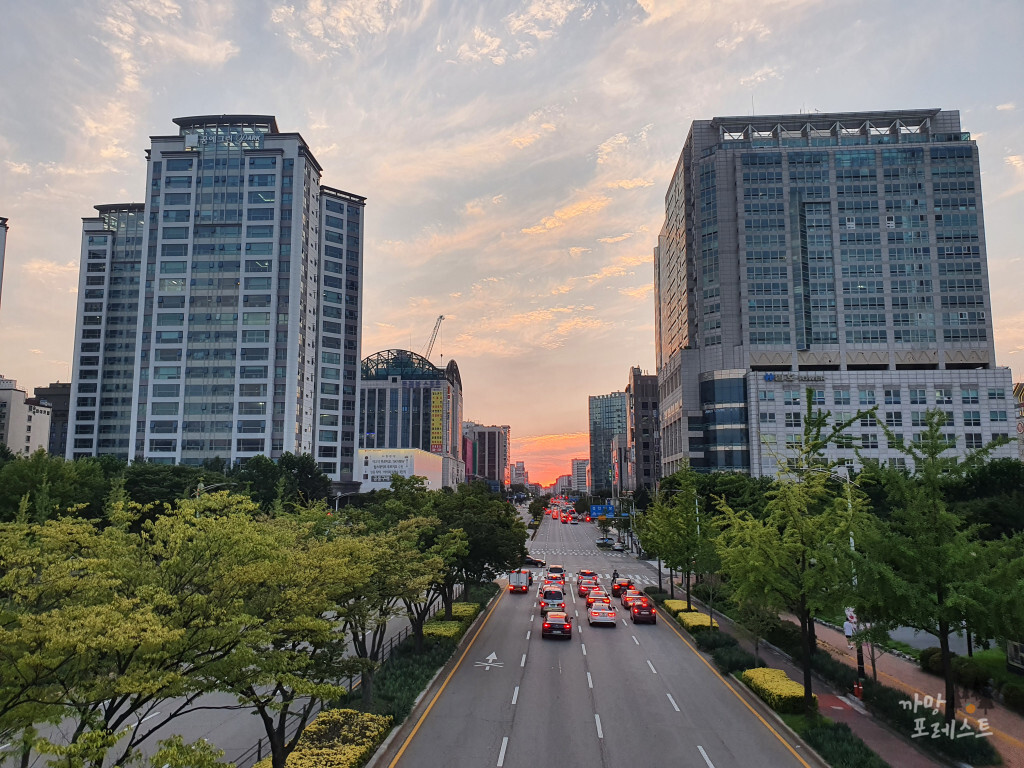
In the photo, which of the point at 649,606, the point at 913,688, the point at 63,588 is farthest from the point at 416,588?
the point at 649,606

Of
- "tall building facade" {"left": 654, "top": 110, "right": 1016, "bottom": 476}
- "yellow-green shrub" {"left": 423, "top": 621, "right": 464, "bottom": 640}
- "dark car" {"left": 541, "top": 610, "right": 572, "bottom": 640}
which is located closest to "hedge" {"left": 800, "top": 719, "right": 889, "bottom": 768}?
"dark car" {"left": 541, "top": 610, "right": 572, "bottom": 640}

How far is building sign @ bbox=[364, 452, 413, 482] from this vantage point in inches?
5027

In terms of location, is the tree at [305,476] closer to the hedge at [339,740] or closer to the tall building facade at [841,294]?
the tall building facade at [841,294]

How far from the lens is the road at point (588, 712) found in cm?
1894

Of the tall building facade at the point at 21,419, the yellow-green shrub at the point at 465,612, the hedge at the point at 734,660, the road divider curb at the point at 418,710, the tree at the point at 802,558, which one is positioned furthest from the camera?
the tall building facade at the point at 21,419

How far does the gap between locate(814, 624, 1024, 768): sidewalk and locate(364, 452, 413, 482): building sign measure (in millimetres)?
98155

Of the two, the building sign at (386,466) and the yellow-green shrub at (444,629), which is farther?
the building sign at (386,466)

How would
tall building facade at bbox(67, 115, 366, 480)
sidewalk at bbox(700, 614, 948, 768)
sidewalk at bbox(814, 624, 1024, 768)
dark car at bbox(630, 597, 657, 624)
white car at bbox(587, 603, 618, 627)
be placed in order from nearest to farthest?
sidewalk at bbox(700, 614, 948, 768)
sidewalk at bbox(814, 624, 1024, 768)
white car at bbox(587, 603, 618, 627)
dark car at bbox(630, 597, 657, 624)
tall building facade at bbox(67, 115, 366, 480)

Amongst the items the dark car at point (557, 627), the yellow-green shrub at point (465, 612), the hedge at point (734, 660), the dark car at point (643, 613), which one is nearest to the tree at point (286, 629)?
the hedge at point (734, 660)

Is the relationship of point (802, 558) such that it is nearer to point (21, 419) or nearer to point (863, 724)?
point (863, 724)

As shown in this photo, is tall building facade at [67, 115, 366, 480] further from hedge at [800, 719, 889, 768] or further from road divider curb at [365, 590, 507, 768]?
hedge at [800, 719, 889, 768]

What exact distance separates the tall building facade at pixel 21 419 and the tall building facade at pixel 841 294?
583ft

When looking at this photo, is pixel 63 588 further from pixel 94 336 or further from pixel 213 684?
pixel 94 336

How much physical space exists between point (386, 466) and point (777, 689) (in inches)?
4378
